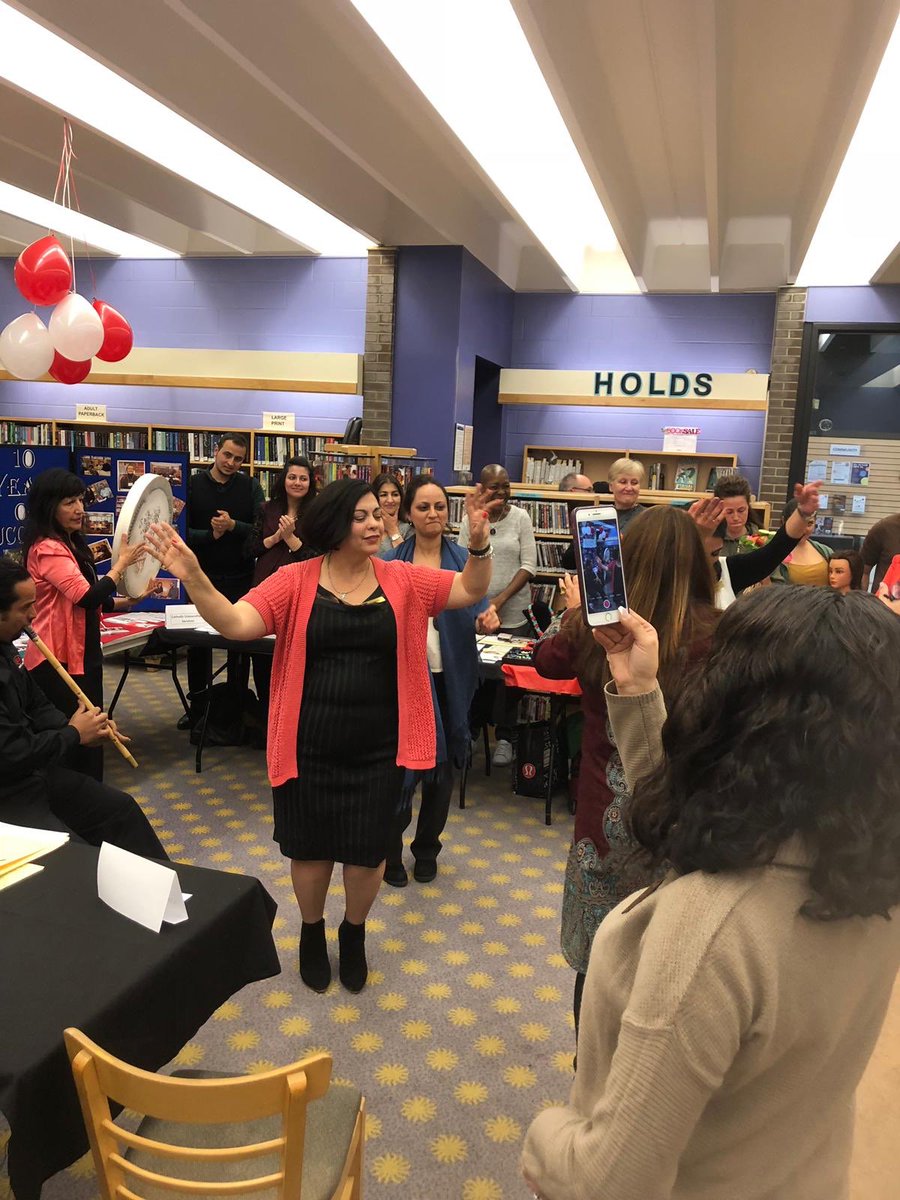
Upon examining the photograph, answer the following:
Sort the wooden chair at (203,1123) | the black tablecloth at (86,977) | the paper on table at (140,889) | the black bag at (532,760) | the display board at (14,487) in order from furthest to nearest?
1. the display board at (14,487)
2. the black bag at (532,760)
3. the paper on table at (140,889)
4. the black tablecloth at (86,977)
5. the wooden chair at (203,1123)

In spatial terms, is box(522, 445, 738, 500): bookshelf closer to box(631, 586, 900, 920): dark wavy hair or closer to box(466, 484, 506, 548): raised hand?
box(466, 484, 506, 548): raised hand

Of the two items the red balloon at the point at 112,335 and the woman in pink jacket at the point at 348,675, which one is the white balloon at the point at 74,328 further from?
the woman in pink jacket at the point at 348,675

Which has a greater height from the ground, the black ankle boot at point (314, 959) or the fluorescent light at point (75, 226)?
the fluorescent light at point (75, 226)

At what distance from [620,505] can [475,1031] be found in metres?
3.16

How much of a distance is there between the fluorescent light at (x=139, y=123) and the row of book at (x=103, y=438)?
260 cm

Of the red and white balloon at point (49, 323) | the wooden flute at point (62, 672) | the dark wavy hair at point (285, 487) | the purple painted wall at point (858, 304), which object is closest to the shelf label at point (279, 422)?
the dark wavy hair at point (285, 487)

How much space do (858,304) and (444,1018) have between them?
24.8ft

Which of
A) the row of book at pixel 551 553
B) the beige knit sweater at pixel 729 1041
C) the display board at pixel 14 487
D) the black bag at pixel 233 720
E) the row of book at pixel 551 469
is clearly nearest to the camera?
the beige knit sweater at pixel 729 1041

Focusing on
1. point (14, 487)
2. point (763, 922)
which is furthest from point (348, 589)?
point (14, 487)

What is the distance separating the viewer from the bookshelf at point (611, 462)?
331 inches

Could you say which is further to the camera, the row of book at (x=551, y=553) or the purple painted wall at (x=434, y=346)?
the purple painted wall at (x=434, y=346)

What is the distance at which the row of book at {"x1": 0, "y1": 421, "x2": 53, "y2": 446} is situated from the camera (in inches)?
346

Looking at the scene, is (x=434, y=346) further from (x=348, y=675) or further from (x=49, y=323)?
(x=348, y=675)

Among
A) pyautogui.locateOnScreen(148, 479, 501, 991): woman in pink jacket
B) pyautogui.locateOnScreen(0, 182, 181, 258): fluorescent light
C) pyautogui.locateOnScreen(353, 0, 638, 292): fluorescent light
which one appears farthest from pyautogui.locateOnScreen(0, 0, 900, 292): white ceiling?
pyautogui.locateOnScreen(148, 479, 501, 991): woman in pink jacket
